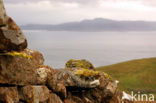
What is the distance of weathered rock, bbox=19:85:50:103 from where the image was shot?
1623cm

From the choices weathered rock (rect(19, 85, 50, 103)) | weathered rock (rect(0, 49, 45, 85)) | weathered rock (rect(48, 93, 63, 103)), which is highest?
weathered rock (rect(0, 49, 45, 85))

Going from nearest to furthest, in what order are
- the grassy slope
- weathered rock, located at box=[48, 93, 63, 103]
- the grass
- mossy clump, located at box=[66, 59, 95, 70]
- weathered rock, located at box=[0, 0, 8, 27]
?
weathered rock, located at box=[0, 0, 8, 27] → weathered rock, located at box=[48, 93, 63, 103] → mossy clump, located at box=[66, 59, 95, 70] → the grass → the grassy slope

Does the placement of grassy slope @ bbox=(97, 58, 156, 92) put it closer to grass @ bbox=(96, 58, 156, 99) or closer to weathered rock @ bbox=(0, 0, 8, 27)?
grass @ bbox=(96, 58, 156, 99)

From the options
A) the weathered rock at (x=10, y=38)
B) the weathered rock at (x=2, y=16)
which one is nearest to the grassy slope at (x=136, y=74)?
the weathered rock at (x=10, y=38)

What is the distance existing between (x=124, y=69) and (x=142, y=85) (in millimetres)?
20381

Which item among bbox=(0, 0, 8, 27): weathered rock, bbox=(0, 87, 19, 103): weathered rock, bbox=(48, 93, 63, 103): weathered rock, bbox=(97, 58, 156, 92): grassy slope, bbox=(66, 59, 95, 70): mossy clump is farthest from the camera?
bbox=(97, 58, 156, 92): grassy slope

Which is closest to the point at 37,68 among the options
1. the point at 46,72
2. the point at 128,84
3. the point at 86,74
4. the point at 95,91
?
the point at 46,72

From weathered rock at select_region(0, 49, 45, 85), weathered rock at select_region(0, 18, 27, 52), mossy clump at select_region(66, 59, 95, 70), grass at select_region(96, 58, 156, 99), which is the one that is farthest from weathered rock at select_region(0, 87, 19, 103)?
grass at select_region(96, 58, 156, 99)

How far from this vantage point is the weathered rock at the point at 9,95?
14.8 metres

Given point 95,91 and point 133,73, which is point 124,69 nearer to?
point 133,73

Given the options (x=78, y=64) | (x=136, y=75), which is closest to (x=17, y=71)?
(x=78, y=64)

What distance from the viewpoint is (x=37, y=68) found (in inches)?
722

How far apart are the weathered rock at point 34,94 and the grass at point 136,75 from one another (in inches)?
2737

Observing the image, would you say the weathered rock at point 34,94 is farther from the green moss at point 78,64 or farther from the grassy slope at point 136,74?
the grassy slope at point 136,74
